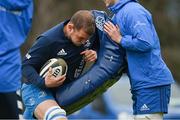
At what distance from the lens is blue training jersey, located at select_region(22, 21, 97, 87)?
8039 mm

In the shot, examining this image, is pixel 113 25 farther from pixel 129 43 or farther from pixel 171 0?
pixel 171 0

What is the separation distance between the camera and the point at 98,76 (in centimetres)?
809

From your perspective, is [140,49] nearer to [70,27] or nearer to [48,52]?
[70,27]

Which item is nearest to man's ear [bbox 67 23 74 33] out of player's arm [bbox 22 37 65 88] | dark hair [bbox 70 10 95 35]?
dark hair [bbox 70 10 95 35]

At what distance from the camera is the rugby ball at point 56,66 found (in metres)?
8.03

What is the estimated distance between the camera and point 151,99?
7.92 metres

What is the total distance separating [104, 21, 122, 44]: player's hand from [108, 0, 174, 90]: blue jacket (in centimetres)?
5

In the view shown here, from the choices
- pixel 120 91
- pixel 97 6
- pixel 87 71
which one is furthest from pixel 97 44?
pixel 97 6

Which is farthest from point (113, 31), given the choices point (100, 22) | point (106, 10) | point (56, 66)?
point (106, 10)

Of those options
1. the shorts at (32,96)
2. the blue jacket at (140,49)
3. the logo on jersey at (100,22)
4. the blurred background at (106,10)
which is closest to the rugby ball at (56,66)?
the shorts at (32,96)

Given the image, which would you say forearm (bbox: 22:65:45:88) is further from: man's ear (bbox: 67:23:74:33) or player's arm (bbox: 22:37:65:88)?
man's ear (bbox: 67:23:74:33)

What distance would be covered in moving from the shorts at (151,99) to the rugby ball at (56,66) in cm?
67

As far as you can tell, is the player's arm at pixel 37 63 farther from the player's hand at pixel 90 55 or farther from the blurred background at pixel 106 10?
the blurred background at pixel 106 10

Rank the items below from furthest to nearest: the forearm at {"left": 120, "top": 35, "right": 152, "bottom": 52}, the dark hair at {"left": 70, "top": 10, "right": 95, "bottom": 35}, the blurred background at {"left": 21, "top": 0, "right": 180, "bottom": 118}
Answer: the blurred background at {"left": 21, "top": 0, "right": 180, "bottom": 118} < the dark hair at {"left": 70, "top": 10, "right": 95, "bottom": 35} < the forearm at {"left": 120, "top": 35, "right": 152, "bottom": 52}
